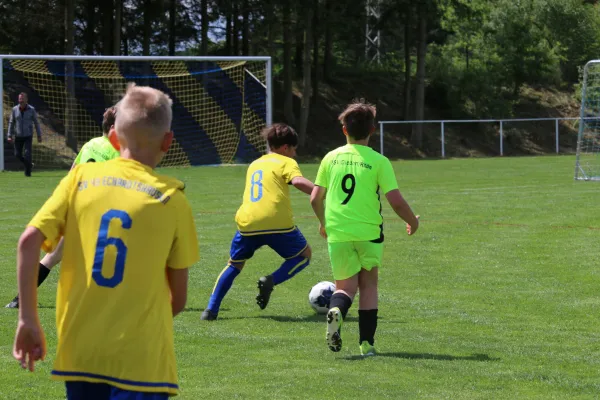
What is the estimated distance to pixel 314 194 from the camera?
7.01 metres

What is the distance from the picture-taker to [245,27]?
143ft

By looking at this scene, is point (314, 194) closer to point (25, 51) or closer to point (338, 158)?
point (338, 158)

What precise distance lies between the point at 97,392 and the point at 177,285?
450mm

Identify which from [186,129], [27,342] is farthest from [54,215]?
[186,129]

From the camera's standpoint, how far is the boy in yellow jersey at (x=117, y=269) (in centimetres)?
331

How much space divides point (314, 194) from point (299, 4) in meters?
33.0

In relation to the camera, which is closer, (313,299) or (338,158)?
(338,158)

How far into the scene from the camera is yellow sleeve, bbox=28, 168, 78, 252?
3.29m

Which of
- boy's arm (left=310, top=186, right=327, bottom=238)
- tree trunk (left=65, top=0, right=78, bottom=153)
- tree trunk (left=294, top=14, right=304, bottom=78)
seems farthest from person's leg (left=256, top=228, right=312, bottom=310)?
tree trunk (left=294, top=14, right=304, bottom=78)

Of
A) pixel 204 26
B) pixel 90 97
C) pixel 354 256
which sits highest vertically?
pixel 204 26

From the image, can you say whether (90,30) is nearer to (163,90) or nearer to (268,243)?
(163,90)

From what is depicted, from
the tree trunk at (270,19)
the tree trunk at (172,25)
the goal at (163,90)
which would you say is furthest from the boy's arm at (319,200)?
the tree trunk at (172,25)

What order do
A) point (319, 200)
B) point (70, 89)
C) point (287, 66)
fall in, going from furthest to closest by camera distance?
1. point (287, 66)
2. point (70, 89)
3. point (319, 200)

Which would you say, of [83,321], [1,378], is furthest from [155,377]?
[1,378]
